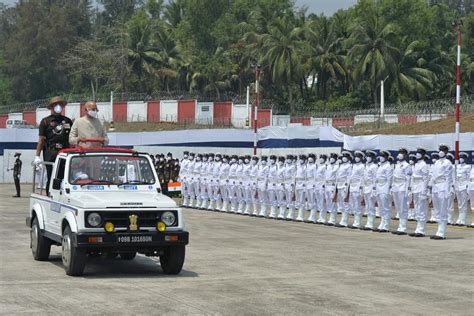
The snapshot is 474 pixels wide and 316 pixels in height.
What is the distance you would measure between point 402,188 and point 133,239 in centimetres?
1057

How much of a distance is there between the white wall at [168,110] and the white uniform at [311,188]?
44644 millimetres

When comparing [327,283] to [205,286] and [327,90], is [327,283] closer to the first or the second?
[205,286]

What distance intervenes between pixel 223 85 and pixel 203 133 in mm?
38620

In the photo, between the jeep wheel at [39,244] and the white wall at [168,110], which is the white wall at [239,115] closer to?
the white wall at [168,110]

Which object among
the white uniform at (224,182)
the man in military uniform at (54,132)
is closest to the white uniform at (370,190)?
the white uniform at (224,182)

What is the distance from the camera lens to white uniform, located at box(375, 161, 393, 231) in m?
23.1

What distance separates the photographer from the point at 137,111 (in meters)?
72.8

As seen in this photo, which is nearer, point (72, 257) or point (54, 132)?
point (72, 257)

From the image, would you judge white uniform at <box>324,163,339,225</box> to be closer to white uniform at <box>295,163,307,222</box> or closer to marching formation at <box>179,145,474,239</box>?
marching formation at <box>179,145,474,239</box>

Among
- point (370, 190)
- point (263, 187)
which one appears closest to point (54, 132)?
point (370, 190)

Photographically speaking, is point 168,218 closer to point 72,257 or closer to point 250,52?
point 72,257

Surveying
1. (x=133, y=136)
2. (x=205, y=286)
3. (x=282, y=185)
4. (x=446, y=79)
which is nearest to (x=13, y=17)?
(x=446, y=79)

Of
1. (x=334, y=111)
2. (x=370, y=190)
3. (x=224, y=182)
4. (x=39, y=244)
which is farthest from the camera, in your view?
(x=334, y=111)

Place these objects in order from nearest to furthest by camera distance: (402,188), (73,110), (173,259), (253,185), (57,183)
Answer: (173,259)
(57,183)
(402,188)
(253,185)
(73,110)
